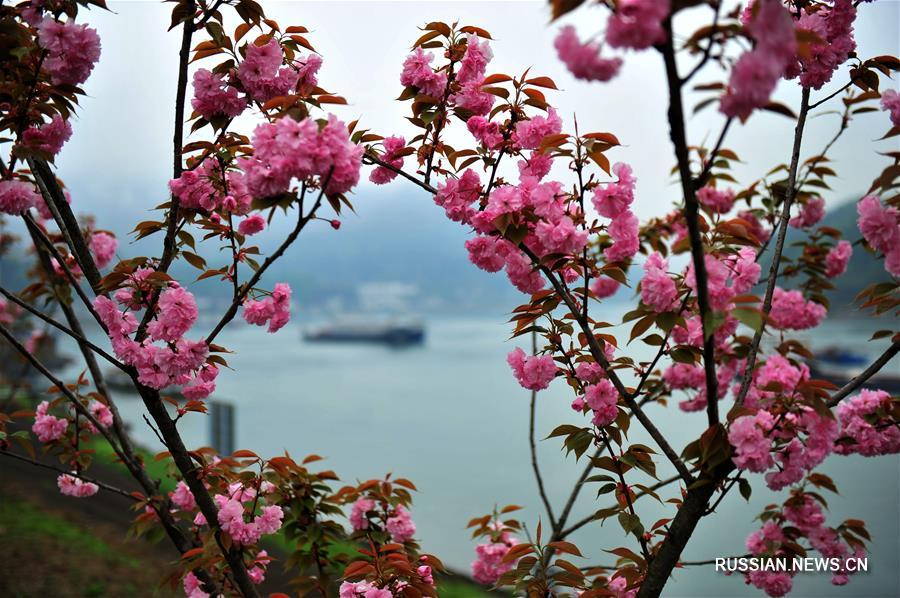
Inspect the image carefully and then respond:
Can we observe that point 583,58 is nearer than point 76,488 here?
Yes

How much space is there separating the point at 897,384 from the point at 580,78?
9.12ft

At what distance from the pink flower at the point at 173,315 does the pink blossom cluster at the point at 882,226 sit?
133 centimetres

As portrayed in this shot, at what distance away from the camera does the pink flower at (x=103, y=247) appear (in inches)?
78.2

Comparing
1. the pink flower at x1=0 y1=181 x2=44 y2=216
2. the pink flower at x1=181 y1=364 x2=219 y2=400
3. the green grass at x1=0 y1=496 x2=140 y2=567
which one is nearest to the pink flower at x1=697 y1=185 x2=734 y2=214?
the pink flower at x1=181 y1=364 x2=219 y2=400

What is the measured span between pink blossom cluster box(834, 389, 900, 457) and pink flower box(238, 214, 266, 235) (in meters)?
1.47

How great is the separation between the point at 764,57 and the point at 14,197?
1.43 meters

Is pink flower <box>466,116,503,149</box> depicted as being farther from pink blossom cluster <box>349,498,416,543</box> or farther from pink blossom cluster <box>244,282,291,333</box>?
pink blossom cluster <box>349,498,416,543</box>

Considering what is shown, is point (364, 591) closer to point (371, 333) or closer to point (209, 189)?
point (209, 189)

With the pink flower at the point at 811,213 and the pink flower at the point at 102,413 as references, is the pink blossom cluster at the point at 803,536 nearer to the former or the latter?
the pink flower at the point at 811,213

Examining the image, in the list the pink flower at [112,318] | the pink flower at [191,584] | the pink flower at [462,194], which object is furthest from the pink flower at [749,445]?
the pink flower at [191,584]

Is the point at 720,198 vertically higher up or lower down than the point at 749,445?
higher up

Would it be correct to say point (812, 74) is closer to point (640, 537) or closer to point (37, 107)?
point (640, 537)

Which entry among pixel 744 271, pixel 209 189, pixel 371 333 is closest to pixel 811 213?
pixel 744 271

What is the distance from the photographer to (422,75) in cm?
136
